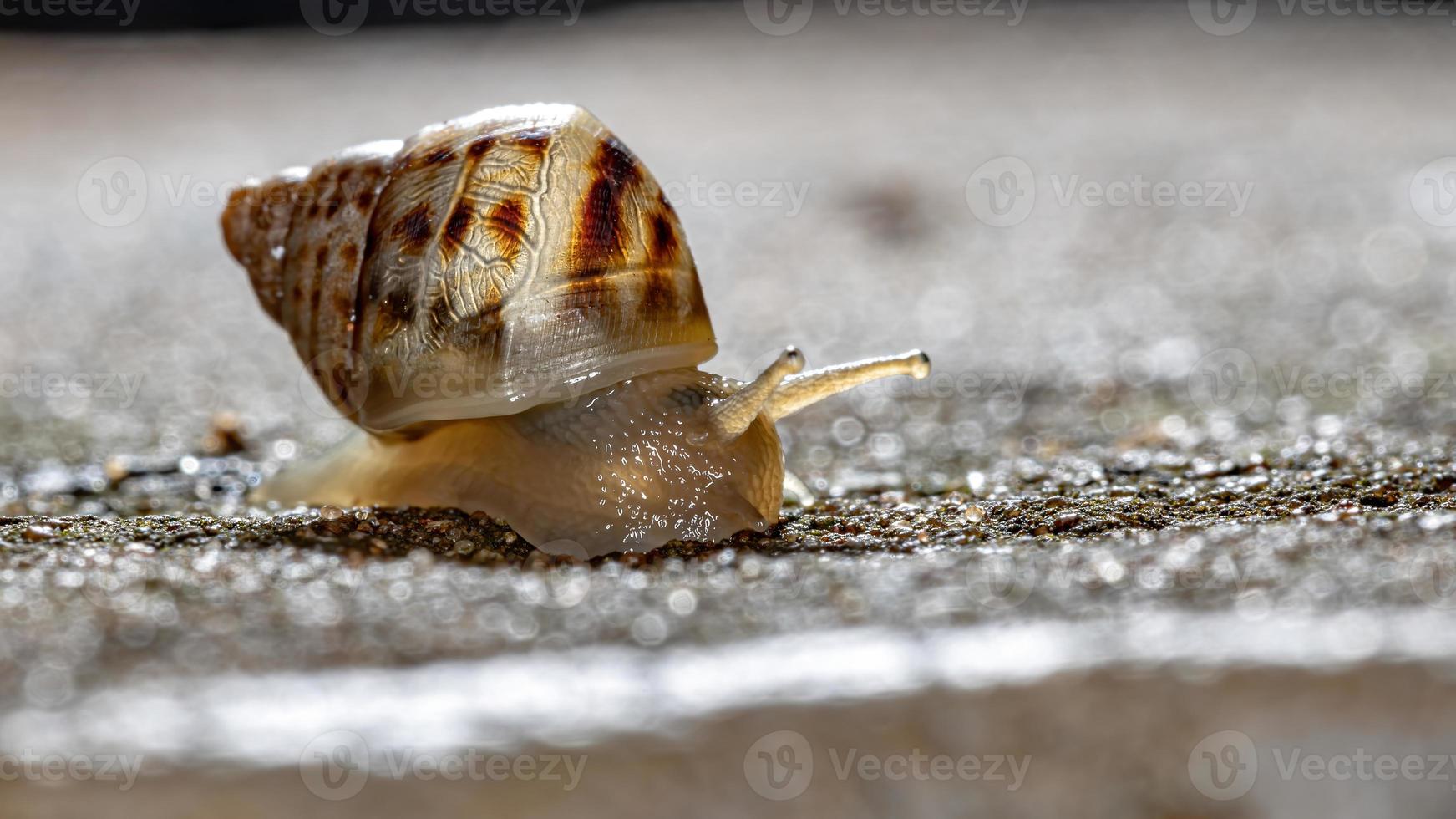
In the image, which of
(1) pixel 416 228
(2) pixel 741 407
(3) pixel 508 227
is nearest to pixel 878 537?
(2) pixel 741 407

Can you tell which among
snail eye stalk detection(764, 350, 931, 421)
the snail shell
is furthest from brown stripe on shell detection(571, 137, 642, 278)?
snail eye stalk detection(764, 350, 931, 421)

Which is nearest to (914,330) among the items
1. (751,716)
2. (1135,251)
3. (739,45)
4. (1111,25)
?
(1135,251)

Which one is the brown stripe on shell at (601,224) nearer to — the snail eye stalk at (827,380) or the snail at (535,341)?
the snail at (535,341)

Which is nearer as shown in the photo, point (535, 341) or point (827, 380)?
point (535, 341)

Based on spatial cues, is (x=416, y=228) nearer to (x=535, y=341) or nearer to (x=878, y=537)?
(x=535, y=341)

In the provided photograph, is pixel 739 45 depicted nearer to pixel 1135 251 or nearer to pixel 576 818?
pixel 1135 251

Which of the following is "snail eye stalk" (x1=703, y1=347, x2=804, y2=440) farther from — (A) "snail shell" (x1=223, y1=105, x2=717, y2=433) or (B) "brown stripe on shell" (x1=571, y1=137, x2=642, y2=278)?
(B) "brown stripe on shell" (x1=571, y1=137, x2=642, y2=278)
